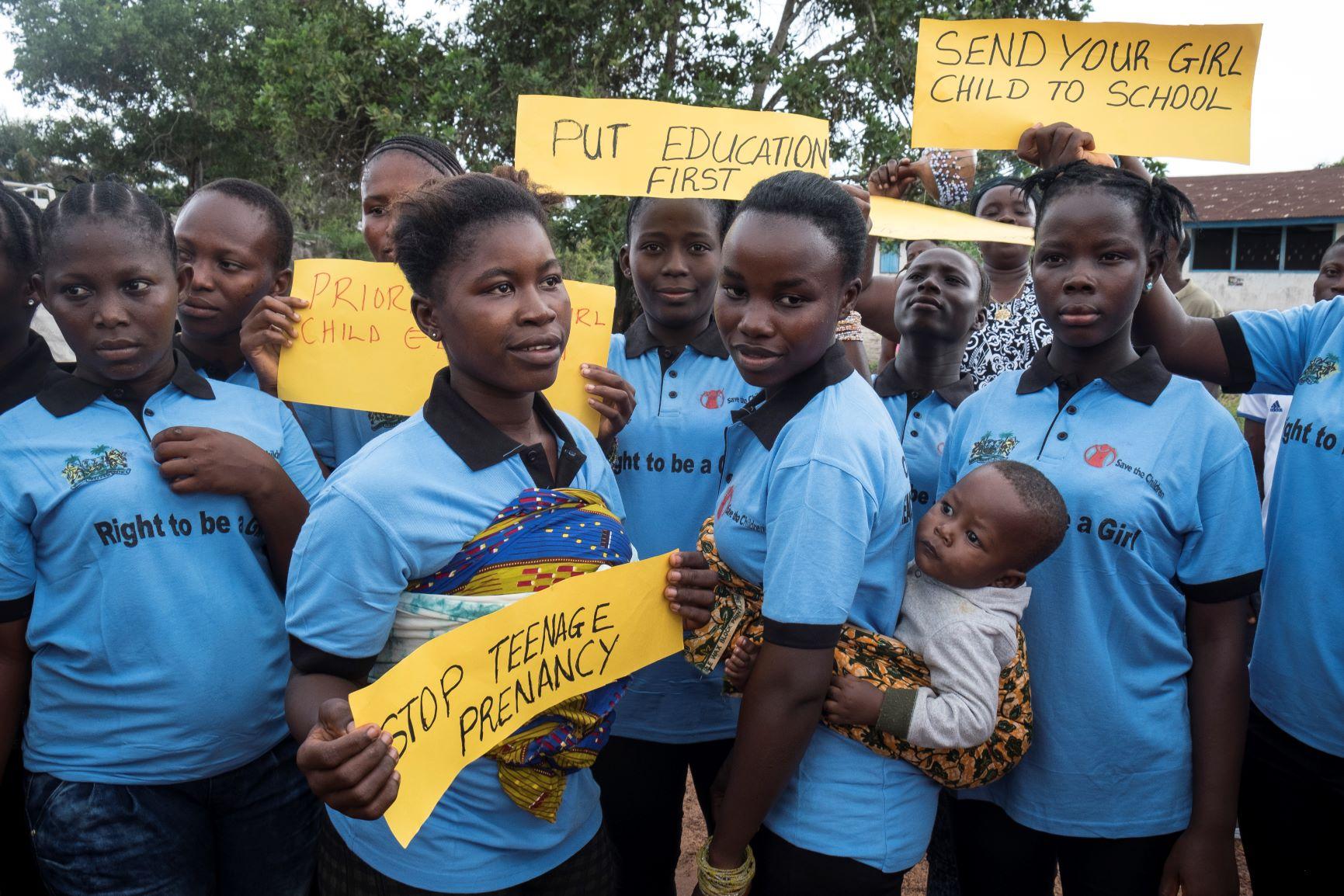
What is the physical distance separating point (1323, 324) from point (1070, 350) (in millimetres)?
623

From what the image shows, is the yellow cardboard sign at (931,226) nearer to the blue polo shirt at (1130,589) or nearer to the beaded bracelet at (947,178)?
the blue polo shirt at (1130,589)

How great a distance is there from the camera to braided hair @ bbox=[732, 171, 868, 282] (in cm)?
187

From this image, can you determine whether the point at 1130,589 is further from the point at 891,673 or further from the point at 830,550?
the point at 830,550

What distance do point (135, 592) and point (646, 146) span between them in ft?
5.68

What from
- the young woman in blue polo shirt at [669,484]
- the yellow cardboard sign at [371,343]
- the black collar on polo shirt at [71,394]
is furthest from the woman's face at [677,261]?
the black collar on polo shirt at [71,394]

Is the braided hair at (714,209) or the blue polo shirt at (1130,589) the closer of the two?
the blue polo shirt at (1130,589)

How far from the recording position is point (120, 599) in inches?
77.9

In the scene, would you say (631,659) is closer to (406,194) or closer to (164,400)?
(406,194)

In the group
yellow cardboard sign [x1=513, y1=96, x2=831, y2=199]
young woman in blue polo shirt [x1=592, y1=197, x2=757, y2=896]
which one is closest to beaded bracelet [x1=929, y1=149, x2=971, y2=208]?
yellow cardboard sign [x1=513, y1=96, x2=831, y2=199]

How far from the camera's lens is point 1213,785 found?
1.98 metres

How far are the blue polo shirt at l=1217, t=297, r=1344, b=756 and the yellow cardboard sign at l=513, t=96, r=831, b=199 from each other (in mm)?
1336

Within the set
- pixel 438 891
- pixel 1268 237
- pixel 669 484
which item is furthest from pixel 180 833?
pixel 1268 237

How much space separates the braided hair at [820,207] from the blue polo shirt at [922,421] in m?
0.82

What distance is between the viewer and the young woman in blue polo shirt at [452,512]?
1.60m
